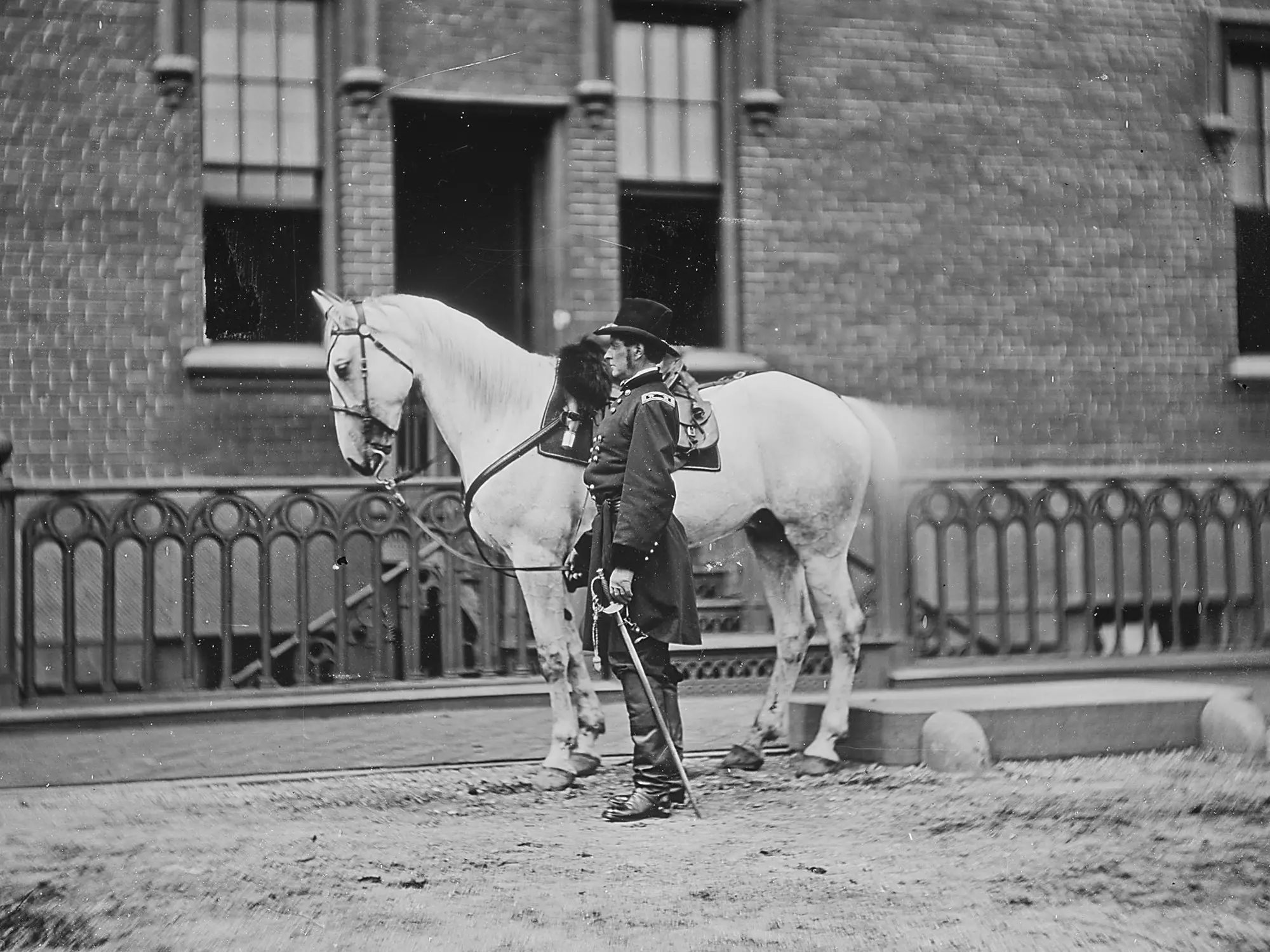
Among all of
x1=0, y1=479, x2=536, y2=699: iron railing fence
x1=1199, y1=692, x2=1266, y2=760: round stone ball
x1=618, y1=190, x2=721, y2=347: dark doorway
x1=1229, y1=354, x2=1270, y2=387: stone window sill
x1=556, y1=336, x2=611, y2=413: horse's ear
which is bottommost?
x1=1199, y1=692, x2=1266, y2=760: round stone ball

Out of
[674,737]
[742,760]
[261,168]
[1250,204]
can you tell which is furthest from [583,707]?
[1250,204]

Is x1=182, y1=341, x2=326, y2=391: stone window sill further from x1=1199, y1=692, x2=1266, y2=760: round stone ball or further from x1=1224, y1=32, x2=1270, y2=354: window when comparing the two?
x1=1224, y1=32, x2=1270, y2=354: window

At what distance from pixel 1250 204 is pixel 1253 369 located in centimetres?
114

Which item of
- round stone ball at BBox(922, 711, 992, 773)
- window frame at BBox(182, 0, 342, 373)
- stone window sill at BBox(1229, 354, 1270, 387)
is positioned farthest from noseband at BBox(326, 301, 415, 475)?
stone window sill at BBox(1229, 354, 1270, 387)

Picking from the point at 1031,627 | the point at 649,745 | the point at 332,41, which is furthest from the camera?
the point at 332,41

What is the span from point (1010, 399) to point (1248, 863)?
18.0 feet

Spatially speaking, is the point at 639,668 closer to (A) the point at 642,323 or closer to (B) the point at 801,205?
(A) the point at 642,323

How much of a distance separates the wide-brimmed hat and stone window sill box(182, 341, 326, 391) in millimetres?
3429

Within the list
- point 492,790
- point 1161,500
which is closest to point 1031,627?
point 1161,500

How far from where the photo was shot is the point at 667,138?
10.9 m

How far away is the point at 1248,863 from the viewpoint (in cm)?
598

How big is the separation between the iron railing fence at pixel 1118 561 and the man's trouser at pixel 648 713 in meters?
2.82

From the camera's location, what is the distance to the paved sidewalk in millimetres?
7965

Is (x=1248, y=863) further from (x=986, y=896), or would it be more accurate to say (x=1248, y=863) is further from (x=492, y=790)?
(x=492, y=790)
